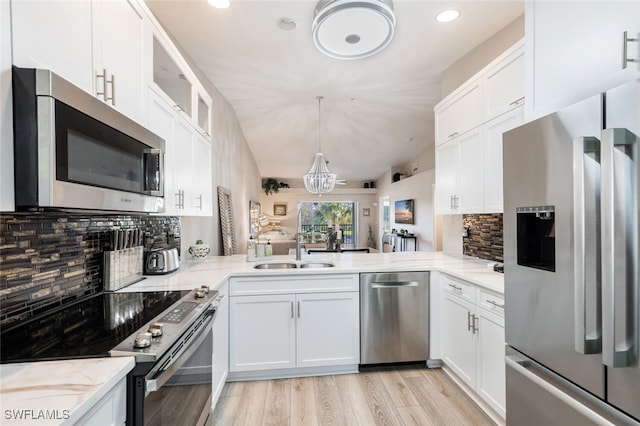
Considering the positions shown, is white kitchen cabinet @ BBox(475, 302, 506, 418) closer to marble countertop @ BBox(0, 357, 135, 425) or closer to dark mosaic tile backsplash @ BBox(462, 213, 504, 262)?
dark mosaic tile backsplash @ BBox(462, 213, 504, 262)

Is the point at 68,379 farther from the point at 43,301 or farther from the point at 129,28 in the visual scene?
the point at 129,28

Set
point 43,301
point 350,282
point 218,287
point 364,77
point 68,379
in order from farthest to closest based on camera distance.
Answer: point 364,77 → point 350,282 → point 218,287 → point 43,301 → point 68,379

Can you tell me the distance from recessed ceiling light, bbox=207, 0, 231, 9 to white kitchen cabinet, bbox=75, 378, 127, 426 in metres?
2.45

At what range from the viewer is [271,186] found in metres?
9.77

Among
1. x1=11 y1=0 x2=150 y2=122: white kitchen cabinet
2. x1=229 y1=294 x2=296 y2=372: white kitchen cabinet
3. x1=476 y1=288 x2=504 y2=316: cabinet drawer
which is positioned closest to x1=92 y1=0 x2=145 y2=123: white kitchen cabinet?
x1=11 y1=0 x2=150 y2=122: white kitchen cabinet

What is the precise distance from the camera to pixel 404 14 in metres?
2.43

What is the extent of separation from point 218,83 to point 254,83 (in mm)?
438

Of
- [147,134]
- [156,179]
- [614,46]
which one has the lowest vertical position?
[156,179]

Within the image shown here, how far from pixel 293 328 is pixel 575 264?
2.03 meters

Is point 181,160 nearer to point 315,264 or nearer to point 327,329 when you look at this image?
point 315,264

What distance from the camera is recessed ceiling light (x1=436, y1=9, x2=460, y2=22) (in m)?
2.42

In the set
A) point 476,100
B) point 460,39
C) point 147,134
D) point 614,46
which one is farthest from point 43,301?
point 460,39

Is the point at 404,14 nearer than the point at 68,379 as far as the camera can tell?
No

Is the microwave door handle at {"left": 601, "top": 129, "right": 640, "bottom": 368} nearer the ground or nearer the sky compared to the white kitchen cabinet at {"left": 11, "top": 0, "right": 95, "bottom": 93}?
nearer the ground
